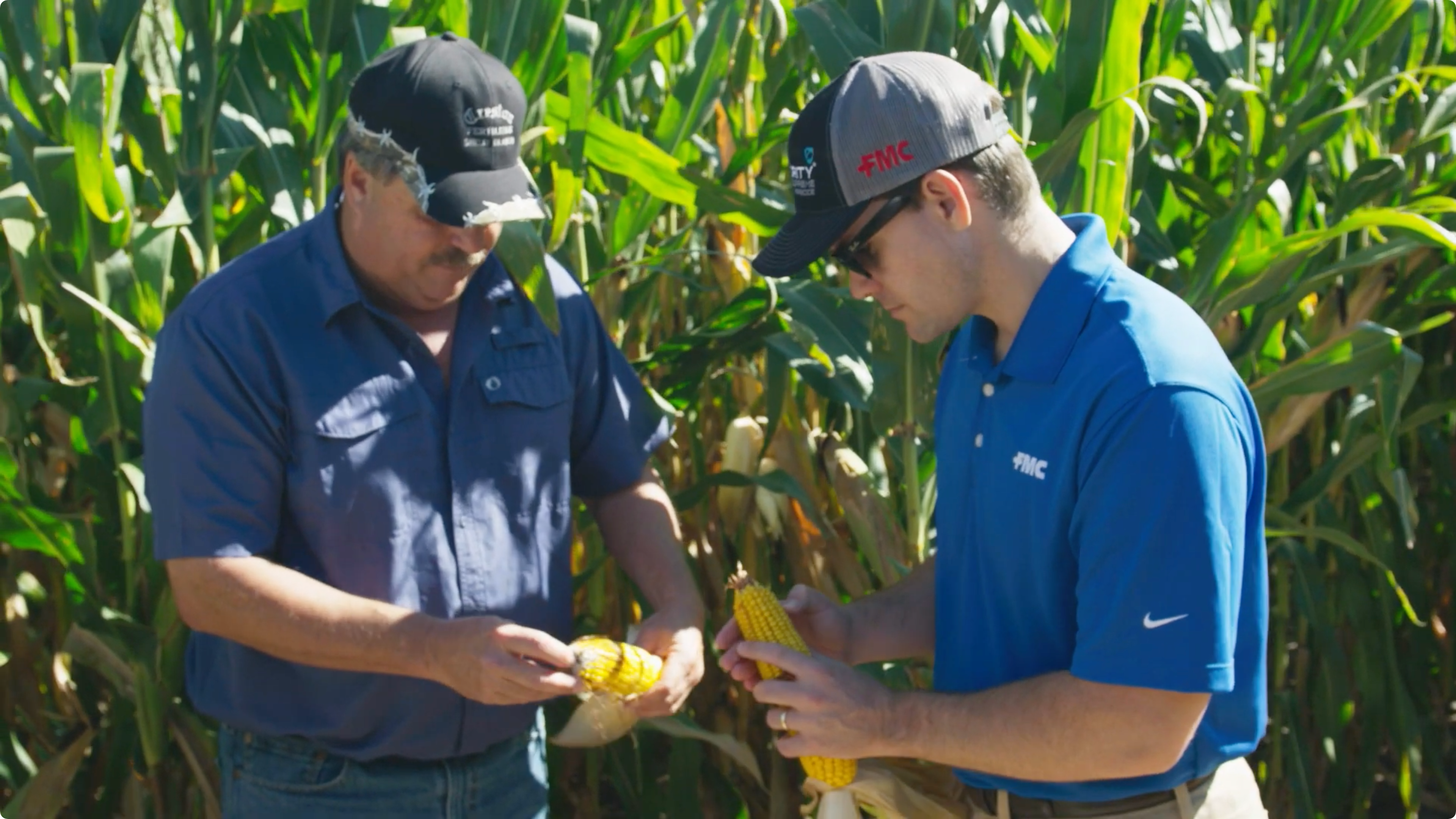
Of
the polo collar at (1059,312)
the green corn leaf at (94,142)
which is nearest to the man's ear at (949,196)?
the polo collar at (1059,312)

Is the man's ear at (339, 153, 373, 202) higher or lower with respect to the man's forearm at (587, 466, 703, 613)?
higher

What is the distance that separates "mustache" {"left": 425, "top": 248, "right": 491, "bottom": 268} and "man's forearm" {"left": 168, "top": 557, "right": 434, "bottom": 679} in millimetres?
570

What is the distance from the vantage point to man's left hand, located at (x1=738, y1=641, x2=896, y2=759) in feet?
6.41

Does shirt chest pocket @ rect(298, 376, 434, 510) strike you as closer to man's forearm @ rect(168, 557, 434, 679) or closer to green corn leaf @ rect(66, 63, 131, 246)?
man's forearm @ rect(168, 557, 434, 679)

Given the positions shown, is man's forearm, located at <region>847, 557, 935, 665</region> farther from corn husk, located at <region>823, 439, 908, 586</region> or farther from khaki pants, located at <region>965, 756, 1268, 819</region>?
corn husk, located at <region>823, 439, 908, 586</region>

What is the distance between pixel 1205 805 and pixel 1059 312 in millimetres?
786

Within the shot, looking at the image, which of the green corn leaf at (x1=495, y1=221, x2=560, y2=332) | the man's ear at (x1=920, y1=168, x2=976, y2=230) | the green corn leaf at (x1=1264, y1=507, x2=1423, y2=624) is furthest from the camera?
the green corn leaf at (x1=1264, y1=507, x2=1423, y2=624)

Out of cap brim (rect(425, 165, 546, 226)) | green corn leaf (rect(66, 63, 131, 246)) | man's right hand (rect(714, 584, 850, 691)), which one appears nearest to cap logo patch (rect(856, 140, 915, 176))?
cap brim (rect(425, 165, 546, 226))

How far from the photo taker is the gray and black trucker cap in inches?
74.3

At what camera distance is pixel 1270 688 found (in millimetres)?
3951

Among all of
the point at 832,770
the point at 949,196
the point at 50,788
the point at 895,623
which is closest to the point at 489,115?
the point at 949,196

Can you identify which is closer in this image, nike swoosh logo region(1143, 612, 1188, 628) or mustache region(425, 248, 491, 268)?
nike swoosh logo region(1143, 612, 1188, 628)

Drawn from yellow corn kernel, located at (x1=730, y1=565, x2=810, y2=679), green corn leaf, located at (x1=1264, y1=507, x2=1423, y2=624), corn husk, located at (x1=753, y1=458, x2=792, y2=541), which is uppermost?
yellow corn kernel, located at (x1=730, y1=565, x2=810, y2=679)

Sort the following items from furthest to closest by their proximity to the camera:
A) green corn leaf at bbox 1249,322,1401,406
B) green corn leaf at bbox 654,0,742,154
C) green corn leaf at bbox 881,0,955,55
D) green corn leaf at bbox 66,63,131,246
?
1. green corn leaf at bbox 654,0,742,154
2. green corn leaf at bbox 1249,322,1401,406
3. green corn leaf at bbox 881,0,955,55
4. green corn leaf at bbox 66,63,131,246
